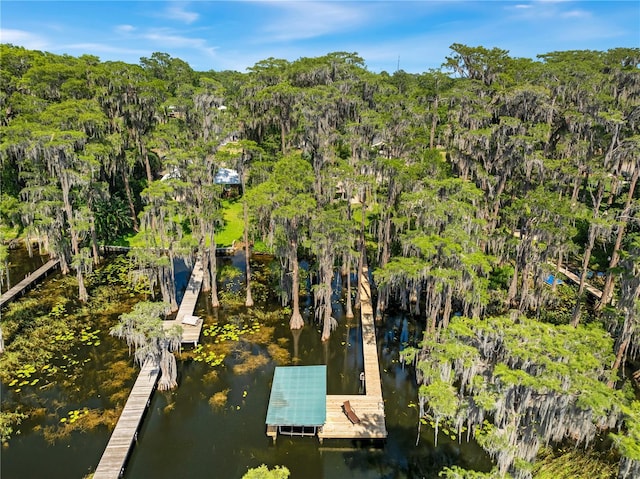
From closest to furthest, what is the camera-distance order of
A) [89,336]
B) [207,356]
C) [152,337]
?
[152,337] < [207,356] < [89,336]

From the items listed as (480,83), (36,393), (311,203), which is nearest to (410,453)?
(311,203)

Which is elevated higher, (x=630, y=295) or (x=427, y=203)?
(x=427, y=203)

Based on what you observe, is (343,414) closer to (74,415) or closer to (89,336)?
(74,415)

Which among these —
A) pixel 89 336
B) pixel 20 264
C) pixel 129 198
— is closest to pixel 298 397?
pixel 89 336

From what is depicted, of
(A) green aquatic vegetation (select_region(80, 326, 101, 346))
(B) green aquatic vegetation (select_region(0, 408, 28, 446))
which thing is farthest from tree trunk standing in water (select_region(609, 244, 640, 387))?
(A) green aquatic vegetation (select_region(80, 326, 101, 346))

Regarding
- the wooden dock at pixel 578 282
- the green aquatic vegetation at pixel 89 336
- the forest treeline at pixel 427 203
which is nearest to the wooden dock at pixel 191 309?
the forest treeline at pixel 427 203

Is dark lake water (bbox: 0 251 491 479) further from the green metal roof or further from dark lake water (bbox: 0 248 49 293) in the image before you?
dark lake water (bbox: 0 248 49 293)

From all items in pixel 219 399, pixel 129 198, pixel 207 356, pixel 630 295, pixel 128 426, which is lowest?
pixel 219 399
